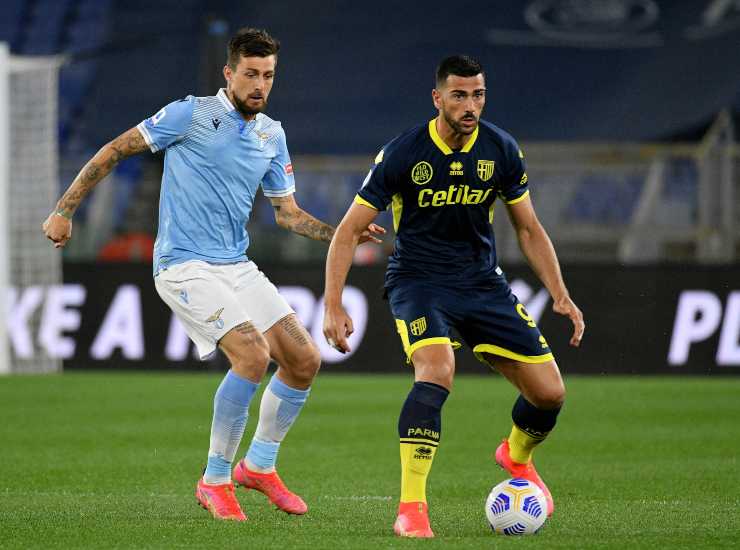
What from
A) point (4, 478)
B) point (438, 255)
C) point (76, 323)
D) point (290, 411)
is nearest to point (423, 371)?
point (438, 255)

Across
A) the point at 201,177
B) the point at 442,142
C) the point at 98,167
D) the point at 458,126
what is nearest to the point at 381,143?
the point at 201,177

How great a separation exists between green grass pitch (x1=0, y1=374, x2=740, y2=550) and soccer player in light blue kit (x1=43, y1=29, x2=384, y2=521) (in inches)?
14.2

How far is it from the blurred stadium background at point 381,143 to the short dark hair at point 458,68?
10.2 metres

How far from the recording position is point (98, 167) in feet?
22.6

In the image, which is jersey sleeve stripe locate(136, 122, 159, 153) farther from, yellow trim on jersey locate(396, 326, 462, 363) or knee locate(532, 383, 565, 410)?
knee locate(532, 383, 565, 410)

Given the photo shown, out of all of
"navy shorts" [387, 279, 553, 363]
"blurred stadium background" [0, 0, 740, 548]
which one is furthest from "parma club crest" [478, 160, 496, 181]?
"blurred stadium background" [0, 0, 740, 548]

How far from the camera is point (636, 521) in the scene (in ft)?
22.2

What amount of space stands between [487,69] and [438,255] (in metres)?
20.2

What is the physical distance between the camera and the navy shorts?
21.5 ft

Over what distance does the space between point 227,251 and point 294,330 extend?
1.70 ft

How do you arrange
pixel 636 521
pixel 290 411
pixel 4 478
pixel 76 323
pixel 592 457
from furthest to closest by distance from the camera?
pixel 76 323 → pixel 592 457 → pixel 4 478 → pixel 290 411 → pixel 636 521

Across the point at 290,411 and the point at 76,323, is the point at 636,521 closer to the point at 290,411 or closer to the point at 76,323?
the point at 290,411

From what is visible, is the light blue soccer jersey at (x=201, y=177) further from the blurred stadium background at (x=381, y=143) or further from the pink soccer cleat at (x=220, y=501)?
the blurred stadium background at (x=381, y=143)

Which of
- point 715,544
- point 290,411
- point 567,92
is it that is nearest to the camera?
point 715,544
